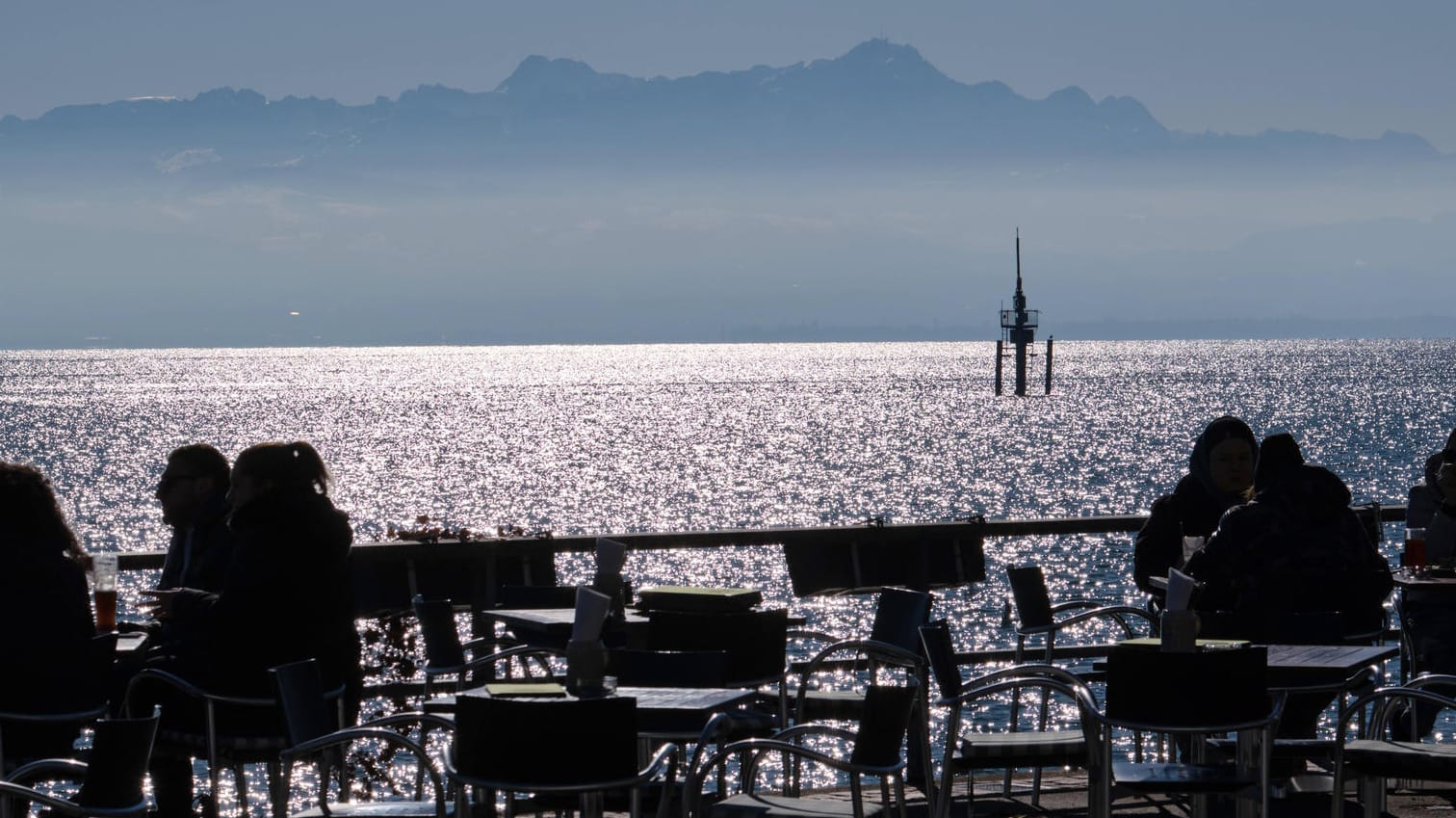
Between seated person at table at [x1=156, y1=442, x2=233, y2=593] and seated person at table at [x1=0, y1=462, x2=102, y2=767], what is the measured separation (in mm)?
617

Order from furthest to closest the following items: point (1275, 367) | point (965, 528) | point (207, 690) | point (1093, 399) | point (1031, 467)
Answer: point (1275, 367) → point (1093, 399) → point (1031, 467) → point (965, 528) → point (207, 690)

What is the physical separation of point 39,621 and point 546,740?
2.26 meters

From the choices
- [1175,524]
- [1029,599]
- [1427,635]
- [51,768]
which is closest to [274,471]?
[51,768]

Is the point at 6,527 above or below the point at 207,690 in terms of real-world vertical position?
above

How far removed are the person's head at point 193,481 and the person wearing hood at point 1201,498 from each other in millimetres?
3464

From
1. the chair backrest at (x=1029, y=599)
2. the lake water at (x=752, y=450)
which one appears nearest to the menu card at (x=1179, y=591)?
the chair backrest at (x=1029, y=599)

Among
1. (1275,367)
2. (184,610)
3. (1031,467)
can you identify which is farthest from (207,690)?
(1275,367)

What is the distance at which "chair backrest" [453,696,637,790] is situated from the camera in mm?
3746

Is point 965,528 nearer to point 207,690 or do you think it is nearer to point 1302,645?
point 1302,645

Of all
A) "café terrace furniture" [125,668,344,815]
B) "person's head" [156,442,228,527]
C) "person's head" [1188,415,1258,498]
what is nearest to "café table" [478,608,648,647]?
"café terrace furniture" [125,668,344,815]

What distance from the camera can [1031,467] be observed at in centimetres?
7275

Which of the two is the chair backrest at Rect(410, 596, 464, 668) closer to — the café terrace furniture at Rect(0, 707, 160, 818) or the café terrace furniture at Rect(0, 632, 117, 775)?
the café terrace furniture at Rect(0, 632, 117, 775)

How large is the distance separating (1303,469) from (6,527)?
4128mm

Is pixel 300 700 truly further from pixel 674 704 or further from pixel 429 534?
pixel 429 534
